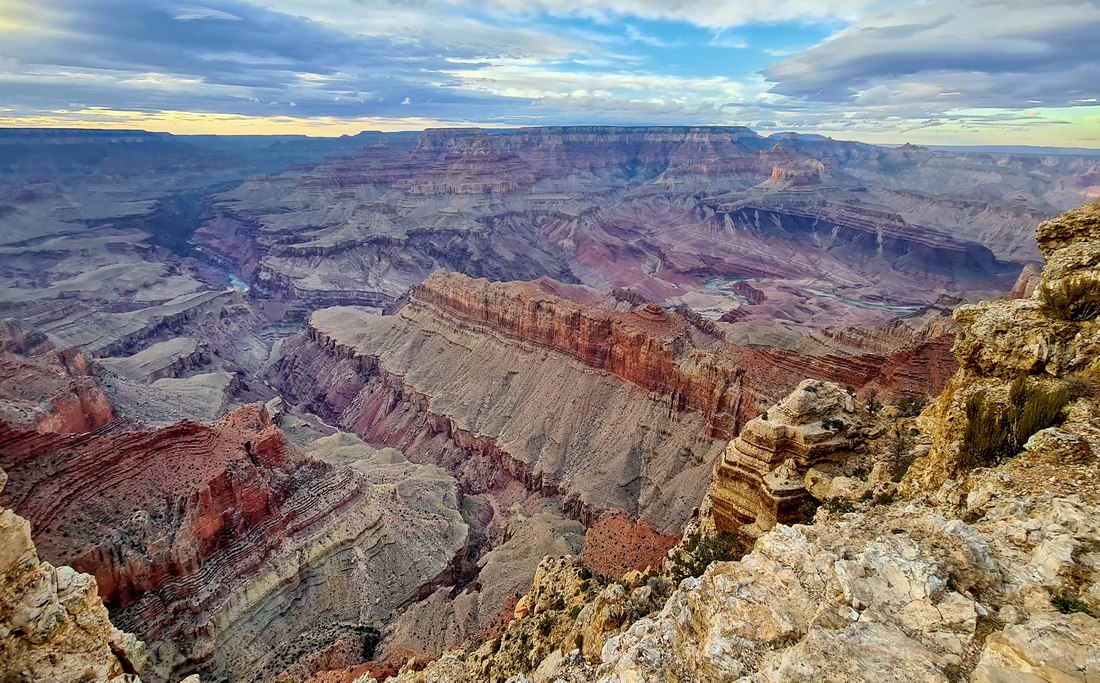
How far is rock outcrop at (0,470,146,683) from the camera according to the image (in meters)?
10.2

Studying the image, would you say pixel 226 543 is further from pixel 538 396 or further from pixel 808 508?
pixel 538 396

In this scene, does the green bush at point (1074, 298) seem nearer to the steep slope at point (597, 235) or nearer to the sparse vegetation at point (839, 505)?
the sparse vegetation at point (839, 505)

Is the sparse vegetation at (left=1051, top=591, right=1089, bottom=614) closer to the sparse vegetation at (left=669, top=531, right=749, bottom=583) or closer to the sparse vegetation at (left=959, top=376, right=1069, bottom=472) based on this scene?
the sparse vegetation at (left=959, top=376, right=1069, bottom=472)

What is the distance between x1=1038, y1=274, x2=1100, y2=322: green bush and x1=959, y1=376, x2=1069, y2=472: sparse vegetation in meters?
1.78

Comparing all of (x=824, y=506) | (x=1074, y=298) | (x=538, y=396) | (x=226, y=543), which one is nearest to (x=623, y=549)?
(x=824, y=506)

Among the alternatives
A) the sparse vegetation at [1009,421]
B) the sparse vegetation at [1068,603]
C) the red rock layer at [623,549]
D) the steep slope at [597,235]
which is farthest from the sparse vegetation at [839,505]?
the steep slope at [597,235]

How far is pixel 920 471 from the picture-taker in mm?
13828

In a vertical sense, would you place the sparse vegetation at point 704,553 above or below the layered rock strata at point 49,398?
above

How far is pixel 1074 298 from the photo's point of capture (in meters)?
12.9

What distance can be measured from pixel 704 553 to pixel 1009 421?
8999mm

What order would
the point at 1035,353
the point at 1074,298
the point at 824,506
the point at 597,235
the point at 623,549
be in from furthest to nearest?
the point at 597,235
the point at 623,549
the point at 824,506
the point at 1035,353
the point at 1074,298

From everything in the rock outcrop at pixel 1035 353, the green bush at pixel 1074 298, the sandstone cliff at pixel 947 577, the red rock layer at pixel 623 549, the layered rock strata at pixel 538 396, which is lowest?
the layered rock strata at pixel 538 396

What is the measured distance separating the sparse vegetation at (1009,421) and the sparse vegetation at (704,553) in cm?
740

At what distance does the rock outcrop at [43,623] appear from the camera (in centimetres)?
1019
